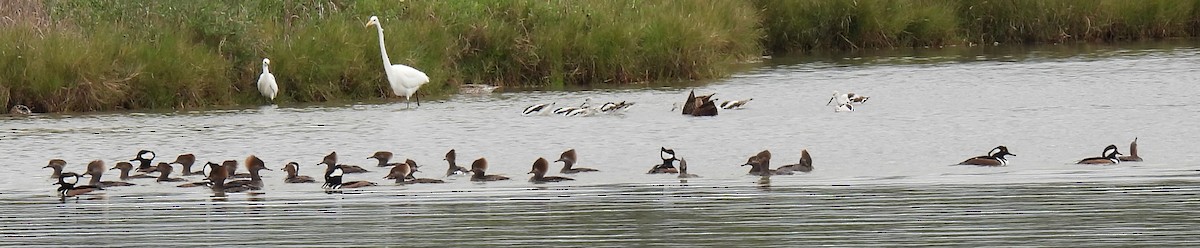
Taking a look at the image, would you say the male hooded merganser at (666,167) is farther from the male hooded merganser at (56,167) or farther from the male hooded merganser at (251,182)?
the male hooded merganser at (56,167)

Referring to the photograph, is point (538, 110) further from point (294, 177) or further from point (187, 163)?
point (294, 177)

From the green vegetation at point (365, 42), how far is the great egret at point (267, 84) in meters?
0.54

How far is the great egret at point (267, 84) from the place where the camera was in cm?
2016

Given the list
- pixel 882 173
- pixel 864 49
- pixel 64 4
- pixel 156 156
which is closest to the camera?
pixel 882 173

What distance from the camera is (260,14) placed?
2222 centimetres

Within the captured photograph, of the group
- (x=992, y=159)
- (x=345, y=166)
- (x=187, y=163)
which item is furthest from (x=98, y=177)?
(x=992, y=159)

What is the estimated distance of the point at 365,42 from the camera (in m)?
21.7

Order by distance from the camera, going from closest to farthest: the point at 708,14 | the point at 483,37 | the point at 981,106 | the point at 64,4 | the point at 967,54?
the point at 981,106, the point at 64,4, the point at 483,37, the point at 708,14, the point at 967,54

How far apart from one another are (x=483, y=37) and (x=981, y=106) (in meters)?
6.58

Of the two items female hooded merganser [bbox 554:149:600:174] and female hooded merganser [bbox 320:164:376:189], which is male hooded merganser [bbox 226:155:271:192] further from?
female hooded merganser [bbox 554:149:600:174]

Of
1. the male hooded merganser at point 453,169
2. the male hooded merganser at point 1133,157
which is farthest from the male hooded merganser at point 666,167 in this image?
the male hooded merganser at point 1133,157

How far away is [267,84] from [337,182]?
7.88 m

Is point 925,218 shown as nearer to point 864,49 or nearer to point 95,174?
point 95,174

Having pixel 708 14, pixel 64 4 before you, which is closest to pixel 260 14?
pixel 64 4
